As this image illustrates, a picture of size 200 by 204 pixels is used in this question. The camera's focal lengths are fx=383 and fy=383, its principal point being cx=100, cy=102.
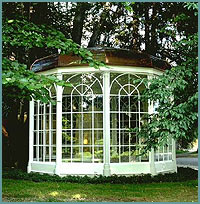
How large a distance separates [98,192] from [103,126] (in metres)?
2.63

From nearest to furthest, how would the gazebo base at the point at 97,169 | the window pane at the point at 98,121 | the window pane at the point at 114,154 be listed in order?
the gazebo base at the point at 97,169 → the window pane at the point at 114,154 → the window pane at the point at 98,121

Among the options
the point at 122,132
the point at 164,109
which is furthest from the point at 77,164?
the point at 164,109

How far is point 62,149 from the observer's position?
1138 centimetres

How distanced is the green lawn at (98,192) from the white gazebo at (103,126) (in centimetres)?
117

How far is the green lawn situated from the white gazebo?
3.85 feet

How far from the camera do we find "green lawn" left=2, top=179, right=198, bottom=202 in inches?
302

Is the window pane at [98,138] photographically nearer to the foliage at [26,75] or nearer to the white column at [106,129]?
the white column at [106,129]

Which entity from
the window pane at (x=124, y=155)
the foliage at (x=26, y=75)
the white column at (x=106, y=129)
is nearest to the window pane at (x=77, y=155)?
the white column at (x=106, y=129)

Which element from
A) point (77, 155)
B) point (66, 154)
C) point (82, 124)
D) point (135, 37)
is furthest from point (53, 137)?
point (135, 37)

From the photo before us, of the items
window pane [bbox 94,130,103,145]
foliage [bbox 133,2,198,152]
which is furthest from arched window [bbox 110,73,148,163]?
foliage [bbox 133,2,198,152]

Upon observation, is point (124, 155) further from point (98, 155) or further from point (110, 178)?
point (110, 178)

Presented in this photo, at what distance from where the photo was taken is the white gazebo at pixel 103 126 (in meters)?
10.7

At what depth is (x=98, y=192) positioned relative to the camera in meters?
8.45

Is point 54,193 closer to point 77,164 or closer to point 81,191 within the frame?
point 81,191
